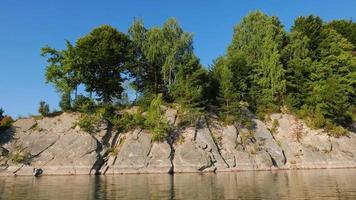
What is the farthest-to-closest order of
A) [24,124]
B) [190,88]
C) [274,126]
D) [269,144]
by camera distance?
[274,126], [190,88], [269,144], [24,124]

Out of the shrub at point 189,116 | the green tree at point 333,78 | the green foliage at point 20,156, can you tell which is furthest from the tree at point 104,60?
the green tree at point 333,78

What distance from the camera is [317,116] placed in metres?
69.6

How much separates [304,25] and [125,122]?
4894 cm

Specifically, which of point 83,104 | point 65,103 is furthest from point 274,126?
point 65,103

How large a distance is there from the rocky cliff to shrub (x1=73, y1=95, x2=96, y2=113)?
1.70 m

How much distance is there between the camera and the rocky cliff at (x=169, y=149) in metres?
57.3

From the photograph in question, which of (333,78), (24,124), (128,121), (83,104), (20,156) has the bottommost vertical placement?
(20,156)

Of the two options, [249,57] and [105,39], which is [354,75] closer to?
[249,57]

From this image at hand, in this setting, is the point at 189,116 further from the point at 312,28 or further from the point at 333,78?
the point at 312,28

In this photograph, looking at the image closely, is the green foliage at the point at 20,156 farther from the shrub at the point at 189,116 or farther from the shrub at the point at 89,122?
the shrub at the point at 189,116

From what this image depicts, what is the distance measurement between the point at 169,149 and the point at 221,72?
Result: 21619mm

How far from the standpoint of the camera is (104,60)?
69938 mm

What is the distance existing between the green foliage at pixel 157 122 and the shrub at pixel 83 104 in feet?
34.3

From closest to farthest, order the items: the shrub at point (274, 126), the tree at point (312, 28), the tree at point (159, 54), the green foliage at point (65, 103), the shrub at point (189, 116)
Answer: the shrub at point (189, 116) → the green foliage at point (65, 103) → the shrub at point (274, 126) → the tree at point (159, 54) → the tree at point (312, 28)
